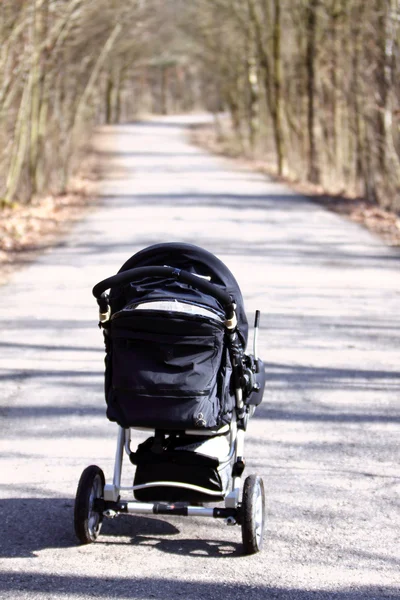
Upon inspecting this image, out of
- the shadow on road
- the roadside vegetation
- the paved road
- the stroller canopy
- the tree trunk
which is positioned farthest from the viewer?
the tree trunk

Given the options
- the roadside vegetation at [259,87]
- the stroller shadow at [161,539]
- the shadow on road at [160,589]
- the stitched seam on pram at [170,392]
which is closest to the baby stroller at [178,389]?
the stitched seam on pram at [170,392]

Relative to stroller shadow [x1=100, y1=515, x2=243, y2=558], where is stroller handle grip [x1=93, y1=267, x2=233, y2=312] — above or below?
above

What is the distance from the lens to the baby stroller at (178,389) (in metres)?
4.22

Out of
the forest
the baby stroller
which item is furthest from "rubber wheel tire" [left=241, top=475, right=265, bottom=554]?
the forest

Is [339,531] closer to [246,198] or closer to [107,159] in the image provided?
[246,198]

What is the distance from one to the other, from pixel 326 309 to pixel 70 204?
12023 mm

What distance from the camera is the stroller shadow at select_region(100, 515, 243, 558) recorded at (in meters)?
4.43

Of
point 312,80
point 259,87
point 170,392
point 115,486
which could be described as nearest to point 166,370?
point 170,392

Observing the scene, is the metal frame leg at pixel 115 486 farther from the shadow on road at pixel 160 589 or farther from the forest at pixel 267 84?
the forest at pixel 267 84

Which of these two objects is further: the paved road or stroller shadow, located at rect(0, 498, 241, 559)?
stroller shadow, located at rect(0, 498, 241, 559)

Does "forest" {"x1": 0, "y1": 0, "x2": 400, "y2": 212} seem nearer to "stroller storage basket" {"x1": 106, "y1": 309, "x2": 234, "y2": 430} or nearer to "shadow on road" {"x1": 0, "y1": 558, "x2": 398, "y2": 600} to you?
"stroller storage basket" {"x1": 106, "y1": 309, "x2": 234, "y2": 430}

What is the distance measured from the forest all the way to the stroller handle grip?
13832 mm

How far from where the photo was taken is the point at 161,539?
181 inches

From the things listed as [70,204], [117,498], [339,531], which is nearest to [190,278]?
[117,498]
